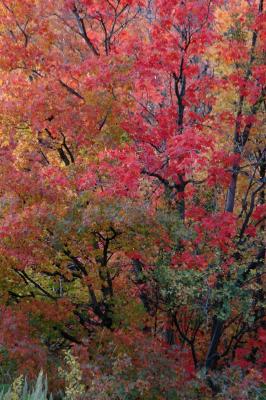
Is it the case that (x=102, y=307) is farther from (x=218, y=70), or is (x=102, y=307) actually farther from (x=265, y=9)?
(x=265, y=9)

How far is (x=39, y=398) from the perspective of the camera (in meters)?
3.92

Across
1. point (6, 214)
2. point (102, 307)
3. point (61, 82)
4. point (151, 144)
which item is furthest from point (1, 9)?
point (102, 307)

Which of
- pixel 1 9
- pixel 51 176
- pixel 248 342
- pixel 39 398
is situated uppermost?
pixel 1 9

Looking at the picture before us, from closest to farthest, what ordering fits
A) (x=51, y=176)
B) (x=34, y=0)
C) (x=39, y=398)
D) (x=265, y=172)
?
(x=39, y=398)
(x=51, y=176)
(x=34, y=0)
(x=265, y=172)

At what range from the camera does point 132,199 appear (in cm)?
927

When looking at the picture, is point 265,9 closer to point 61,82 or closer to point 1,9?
point 61,82

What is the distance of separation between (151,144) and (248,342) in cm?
534

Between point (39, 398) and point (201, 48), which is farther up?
point (201, 48)

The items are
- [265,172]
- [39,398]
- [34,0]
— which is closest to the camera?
[39,398]

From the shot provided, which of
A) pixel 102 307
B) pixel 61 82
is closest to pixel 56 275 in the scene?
pixel 102 307

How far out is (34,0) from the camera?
12.3 m

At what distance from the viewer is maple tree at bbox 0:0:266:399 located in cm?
878

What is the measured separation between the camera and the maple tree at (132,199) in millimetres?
8781

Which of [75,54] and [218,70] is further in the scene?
[75,54]
